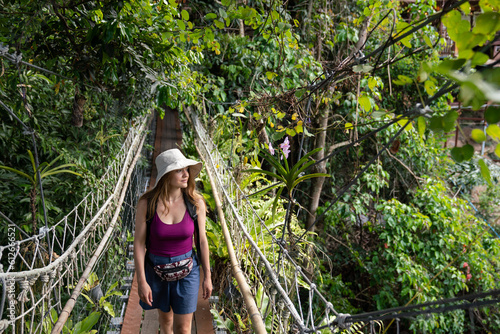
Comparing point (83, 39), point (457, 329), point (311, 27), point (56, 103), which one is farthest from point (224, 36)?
point (457, 329)

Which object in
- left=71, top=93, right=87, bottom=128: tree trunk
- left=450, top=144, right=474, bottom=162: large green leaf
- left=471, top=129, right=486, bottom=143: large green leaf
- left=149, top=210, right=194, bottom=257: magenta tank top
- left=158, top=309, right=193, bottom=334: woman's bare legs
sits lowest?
left=158, top=309, right=193, bottom=334: woman's bare legs

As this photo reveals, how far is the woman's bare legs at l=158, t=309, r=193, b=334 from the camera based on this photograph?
6.00 feet

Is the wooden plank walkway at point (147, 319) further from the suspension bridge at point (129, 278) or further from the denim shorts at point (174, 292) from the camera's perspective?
the denim shorts at point (174, 292)

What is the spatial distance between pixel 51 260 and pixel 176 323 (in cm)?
64

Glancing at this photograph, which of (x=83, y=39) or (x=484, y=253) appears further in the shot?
(x=484, y=253)

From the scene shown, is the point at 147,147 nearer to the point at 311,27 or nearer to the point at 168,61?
the point at 311,27

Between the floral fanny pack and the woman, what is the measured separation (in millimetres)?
10

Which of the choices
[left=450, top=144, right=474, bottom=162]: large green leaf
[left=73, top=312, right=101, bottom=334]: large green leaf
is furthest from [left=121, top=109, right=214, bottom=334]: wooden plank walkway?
[left=450, top=144, right=474, bottom=162]: large green leaf

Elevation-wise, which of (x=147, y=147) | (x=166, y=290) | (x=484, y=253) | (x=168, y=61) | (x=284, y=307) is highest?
(x=168, y=61)

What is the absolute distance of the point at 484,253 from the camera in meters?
4.57

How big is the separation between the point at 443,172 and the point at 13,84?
5.57 metres

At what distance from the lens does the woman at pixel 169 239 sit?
5.75 ft

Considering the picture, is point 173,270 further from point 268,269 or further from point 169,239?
point 268,269

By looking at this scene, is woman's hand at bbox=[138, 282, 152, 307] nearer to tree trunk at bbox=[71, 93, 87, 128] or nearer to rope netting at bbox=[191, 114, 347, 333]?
rope netting at bbox=[191, 114, 347, 333]
